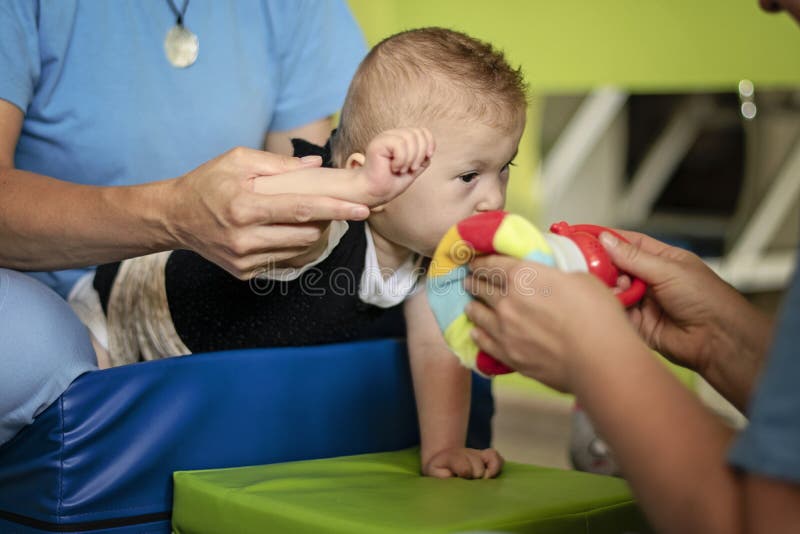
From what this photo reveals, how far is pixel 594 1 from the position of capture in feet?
6.95

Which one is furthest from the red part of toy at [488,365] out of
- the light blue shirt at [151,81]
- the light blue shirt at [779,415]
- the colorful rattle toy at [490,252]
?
the light blue shirt at [151,81]

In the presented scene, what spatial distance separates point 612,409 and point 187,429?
0.52 m

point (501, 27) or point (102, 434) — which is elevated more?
point (501, 27)

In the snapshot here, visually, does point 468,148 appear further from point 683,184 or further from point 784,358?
point 683,184

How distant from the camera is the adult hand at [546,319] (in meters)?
0.60

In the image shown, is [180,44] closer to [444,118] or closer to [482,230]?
[444,118]

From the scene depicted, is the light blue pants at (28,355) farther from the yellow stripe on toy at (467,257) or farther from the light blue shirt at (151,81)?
the yellow stripe on toy at (467,257)

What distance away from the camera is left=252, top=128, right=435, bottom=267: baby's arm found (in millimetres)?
790

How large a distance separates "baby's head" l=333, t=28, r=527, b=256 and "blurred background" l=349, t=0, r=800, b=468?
0.97 metres

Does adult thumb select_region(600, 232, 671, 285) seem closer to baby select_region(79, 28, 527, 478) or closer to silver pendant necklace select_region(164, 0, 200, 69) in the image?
baby select_region(79, 28, 527, 478)

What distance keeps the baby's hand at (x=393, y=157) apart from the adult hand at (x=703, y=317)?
0.58ft

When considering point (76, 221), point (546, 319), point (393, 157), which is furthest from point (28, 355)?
point (546, 319)

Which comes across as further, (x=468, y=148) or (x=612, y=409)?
(x=468, y=148)

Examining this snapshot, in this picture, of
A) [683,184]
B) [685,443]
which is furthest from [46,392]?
[683,184]
